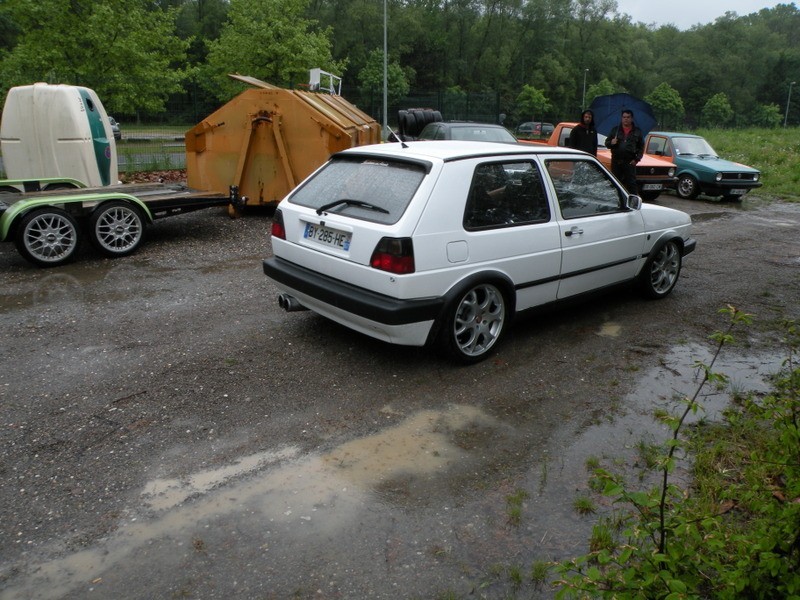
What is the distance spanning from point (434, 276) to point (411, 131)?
13.9 meters

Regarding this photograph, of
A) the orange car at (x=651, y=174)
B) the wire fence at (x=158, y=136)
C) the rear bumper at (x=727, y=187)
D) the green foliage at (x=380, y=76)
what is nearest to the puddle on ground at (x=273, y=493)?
the wire fence at (x=158, y=136)

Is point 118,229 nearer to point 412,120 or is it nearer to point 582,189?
point 582,189

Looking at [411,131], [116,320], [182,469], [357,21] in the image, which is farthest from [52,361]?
[357,21]

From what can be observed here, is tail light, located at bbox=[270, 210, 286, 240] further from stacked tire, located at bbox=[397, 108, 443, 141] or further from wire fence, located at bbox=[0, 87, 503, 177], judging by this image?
stacked tire, located at bbox=[397, 108, 443, 141]

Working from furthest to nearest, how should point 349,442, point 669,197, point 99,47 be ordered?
point 99,47, point 669,197, point 349,442

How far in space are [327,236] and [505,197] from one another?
1443 mm

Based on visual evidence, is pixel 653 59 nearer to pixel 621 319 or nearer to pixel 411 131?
pixel 411 131

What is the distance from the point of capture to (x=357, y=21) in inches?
3236

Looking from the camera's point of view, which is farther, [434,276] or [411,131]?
[411,131]

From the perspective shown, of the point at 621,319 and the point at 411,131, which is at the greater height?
the point at 411,131

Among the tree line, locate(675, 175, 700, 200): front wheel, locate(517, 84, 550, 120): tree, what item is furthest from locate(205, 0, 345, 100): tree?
locate(675, 175, 700, 200): front wheel

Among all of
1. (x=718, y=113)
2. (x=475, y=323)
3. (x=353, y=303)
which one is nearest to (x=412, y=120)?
(x=475, y=323)

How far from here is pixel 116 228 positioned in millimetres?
8195

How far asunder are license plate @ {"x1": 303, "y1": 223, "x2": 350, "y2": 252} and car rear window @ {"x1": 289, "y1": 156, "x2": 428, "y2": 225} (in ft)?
0.51
